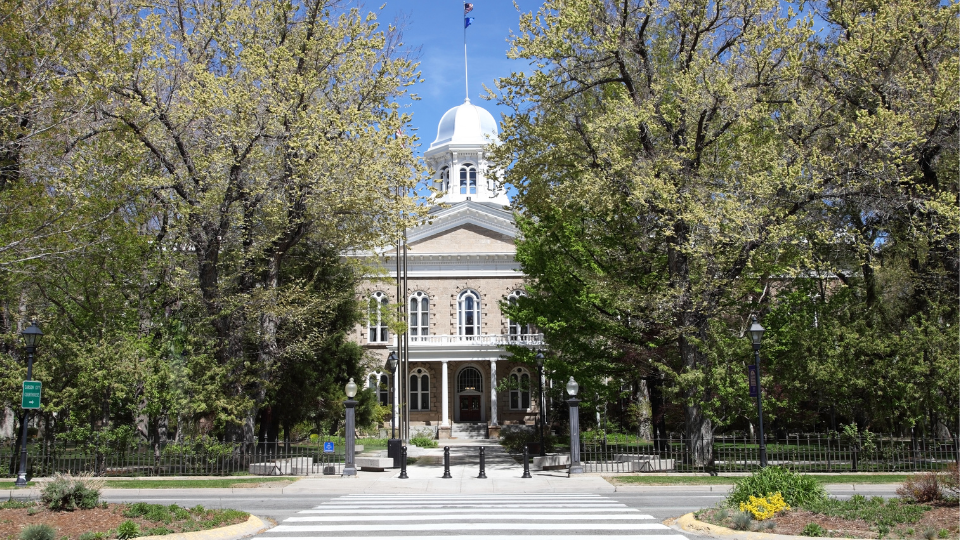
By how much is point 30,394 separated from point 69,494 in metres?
8.26

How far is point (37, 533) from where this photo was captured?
934 centimetres

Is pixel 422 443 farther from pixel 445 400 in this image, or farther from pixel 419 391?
pixel 419 391

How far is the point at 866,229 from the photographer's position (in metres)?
25.3

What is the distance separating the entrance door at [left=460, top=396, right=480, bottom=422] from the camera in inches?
1871

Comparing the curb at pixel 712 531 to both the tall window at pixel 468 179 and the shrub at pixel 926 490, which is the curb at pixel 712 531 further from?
the tall window at pixel 468 179

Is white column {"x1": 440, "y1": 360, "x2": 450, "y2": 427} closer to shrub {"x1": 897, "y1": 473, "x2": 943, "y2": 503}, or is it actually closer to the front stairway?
the front stairway

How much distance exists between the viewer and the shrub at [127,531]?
988 centimetres

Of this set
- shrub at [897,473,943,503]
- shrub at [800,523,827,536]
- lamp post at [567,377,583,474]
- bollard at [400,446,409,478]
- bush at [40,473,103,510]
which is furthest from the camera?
bollard at [400,446,409,478]

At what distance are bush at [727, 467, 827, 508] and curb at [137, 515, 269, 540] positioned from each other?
7088 mm

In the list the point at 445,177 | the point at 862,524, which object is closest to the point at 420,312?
the point at 445,177

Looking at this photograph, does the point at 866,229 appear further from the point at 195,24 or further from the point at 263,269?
the point at 195,24

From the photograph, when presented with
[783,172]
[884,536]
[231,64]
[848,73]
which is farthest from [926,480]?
[231,64]

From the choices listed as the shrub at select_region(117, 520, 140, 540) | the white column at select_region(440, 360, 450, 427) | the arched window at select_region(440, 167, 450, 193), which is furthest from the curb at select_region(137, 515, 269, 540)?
the arched window at select_region(440, 167, 450, 193)

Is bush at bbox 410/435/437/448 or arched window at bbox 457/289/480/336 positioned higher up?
arched window at bbox 457/289/480/336
